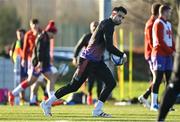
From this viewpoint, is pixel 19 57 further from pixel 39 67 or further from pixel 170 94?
pixel 170 94

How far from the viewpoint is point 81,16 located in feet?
294

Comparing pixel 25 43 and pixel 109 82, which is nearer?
pixel 109 82

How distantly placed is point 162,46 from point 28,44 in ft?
20.3

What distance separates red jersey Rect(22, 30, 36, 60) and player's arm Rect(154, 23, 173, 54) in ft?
19.1

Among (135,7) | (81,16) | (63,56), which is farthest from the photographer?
(81,16)

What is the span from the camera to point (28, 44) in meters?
23.1

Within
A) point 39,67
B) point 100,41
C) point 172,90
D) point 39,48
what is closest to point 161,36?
point 100,41

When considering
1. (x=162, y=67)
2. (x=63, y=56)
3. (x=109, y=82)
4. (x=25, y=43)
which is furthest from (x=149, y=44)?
(x=63, y=56)

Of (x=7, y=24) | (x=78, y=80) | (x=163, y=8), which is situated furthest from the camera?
(x=7, y=24)

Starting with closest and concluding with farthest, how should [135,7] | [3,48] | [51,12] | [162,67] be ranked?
[162,67] → [135,7] → [3,48] → [51,12]

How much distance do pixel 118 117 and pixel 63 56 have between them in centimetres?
3036

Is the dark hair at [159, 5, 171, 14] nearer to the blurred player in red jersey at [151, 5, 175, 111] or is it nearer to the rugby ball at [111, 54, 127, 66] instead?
the blurred player in red jersey at [151, 5, 175, 111]

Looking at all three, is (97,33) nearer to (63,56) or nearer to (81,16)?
(63,56)

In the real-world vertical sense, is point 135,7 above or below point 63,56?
above
